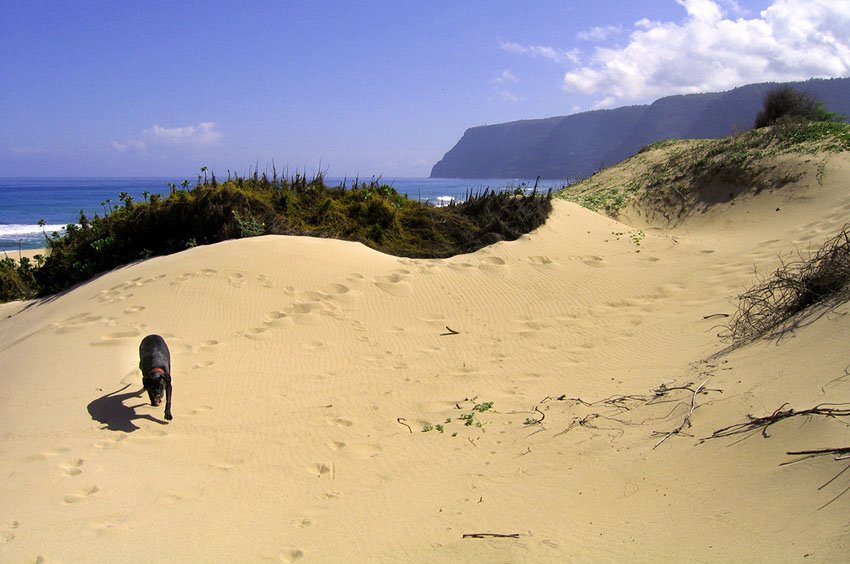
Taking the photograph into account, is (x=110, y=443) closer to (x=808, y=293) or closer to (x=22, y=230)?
(x=808, y=293)

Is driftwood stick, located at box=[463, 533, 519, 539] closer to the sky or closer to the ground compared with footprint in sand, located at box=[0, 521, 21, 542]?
closer to the sky

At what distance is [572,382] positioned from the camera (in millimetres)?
5961

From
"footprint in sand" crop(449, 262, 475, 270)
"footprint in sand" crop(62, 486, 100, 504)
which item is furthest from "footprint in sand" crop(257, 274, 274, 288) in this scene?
"footprint in sand" crop(62, 486, 100, 504)

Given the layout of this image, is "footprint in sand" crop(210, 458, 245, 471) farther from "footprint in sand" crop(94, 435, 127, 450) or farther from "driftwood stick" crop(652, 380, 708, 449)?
"driftwood stick" crop(652, 380, 708, 449)

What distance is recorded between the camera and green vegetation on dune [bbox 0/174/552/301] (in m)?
11.7

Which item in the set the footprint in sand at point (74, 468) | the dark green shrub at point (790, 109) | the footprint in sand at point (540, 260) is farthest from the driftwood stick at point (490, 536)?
the dark green shrub at point (790, 109)

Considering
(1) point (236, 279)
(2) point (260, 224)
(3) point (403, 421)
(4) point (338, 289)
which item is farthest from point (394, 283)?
(3) point (403, 421)

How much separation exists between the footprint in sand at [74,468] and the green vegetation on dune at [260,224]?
7288 millimetres

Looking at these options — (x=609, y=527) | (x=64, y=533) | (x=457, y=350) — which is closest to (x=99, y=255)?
(x=457, y=350)

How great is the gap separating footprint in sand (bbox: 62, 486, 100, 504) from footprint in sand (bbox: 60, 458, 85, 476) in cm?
28

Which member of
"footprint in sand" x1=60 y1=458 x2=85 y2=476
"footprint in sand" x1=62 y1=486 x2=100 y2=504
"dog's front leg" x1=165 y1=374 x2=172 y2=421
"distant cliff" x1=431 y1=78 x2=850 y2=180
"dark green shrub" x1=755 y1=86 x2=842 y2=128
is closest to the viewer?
"footprint in sand" x1=62 y1=486 x2=100 y2=504

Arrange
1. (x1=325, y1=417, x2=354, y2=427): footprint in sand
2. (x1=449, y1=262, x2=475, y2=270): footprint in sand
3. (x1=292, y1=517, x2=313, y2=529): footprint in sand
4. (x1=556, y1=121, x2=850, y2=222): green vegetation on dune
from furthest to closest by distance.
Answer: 1. (x1=556, y1=121, x2=850, y2=222): green vegetation on dune
2. (x1=449, y1=262, x2=475, y2=270): footprint in sand
3. (x1=325, y1=417, x2=354, y2=427): footprint in sand
4. (x1=292, y1=517, x2=313, y2=529): footprint in sand

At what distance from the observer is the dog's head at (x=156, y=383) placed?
17.5ft

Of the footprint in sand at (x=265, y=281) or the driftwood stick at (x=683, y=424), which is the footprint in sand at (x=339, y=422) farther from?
the footprint in sand at (x=265, y=281)
